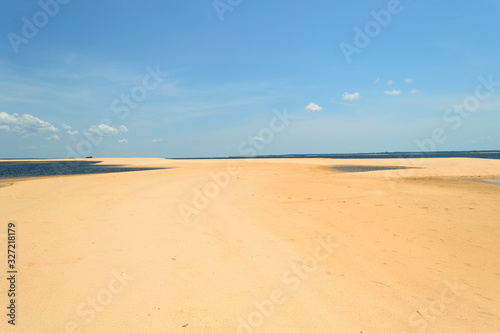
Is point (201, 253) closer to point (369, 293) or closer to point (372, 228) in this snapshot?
point (369, 293)

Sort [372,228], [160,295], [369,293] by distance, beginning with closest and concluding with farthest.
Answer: [160,295] < [369,293] < [372,228]

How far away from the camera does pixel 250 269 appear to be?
5.23 meters

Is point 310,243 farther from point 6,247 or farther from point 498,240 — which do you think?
point 6,247

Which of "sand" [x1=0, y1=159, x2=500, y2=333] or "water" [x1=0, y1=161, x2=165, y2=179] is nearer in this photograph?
"sand" [x1=0, y1=159, x2=500, y2=333]

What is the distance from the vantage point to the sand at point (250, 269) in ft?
12.2

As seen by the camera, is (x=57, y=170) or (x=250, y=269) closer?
(x=250, y=269)

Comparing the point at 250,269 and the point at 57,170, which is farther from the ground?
the point at 57,170

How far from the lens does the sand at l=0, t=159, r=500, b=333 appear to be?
12.2 ft

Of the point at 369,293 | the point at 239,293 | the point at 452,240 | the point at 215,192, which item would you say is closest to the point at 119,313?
the point at 239,293

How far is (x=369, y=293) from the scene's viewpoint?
451 cm

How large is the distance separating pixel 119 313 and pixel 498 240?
9.52 m

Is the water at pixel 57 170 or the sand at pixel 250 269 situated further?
the water at pixel 57 170

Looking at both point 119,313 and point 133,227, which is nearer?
point 119,313

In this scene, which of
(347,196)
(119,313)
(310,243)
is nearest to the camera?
(119,313)
